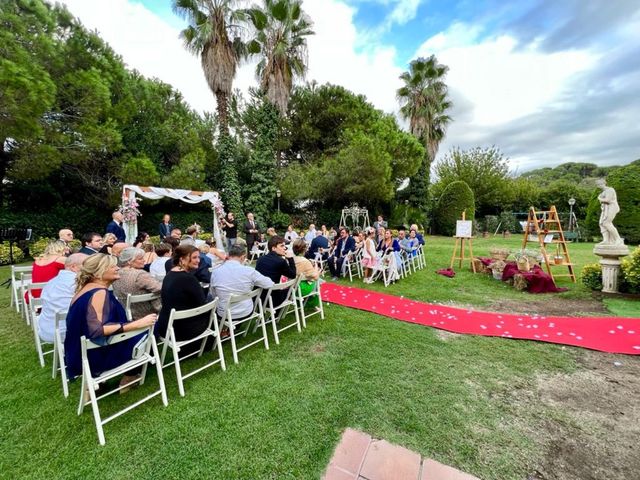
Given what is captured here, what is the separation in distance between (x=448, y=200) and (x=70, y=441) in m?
19.5

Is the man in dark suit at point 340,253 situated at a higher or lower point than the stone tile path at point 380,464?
higher

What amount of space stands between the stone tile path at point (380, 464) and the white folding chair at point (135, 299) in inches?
86.5

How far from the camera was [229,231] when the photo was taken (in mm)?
9242

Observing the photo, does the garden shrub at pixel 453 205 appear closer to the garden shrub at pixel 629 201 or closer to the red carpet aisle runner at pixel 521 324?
the garden shrub at pixel 629 201

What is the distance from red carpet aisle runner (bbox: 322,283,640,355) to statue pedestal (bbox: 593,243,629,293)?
167 cm

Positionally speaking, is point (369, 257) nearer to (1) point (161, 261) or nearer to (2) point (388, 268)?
(2) point (388, 268)

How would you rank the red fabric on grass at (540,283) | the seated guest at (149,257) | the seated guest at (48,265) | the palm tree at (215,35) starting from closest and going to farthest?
the seated guest at (48,265), the seated guest at (149,257), the red fabric on grass at (540,283), the palm tree at (215,35)

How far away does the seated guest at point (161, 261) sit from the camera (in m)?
3.69

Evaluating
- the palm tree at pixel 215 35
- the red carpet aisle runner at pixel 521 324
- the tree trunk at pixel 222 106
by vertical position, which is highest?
the palm tree at pixel 215 35

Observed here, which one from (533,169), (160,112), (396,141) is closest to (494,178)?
(396,141)

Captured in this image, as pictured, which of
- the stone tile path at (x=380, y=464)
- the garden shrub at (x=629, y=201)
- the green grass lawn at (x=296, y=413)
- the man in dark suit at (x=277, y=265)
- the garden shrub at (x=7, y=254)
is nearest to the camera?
the stone tile path at (x=380, y=464)

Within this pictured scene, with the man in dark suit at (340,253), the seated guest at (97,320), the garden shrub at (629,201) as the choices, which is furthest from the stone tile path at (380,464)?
the garden shrub at (629,201)

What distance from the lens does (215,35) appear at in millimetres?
12273

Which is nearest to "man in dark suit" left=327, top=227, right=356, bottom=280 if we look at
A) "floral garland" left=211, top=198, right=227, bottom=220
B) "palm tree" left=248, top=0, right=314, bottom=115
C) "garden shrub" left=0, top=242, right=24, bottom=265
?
"floral garland" left=211, top=198, right=227, bottom=220
